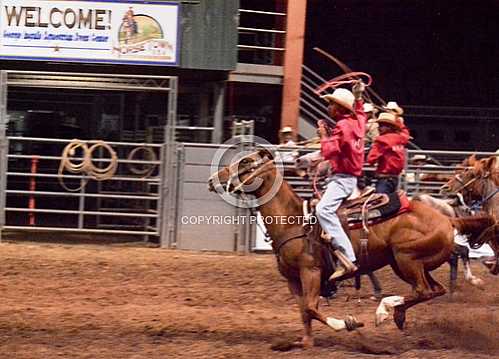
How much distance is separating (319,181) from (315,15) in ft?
52.2

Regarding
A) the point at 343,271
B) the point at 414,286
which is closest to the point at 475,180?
the point at 414,286

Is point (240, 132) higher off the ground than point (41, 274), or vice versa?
point (240, 132)

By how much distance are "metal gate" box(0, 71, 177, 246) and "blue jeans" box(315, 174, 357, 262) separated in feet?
23.4

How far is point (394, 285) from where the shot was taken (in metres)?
12.4

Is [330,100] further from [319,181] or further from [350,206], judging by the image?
[319,181]

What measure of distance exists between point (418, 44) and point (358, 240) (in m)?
18.4

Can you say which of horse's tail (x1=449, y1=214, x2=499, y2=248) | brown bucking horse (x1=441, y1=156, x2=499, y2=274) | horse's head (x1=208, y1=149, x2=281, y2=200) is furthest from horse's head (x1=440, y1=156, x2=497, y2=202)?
horse's head (x1=208, y1=149, x2=281, y2=200)

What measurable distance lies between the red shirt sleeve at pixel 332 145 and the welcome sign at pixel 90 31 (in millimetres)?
8453

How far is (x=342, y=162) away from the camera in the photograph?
838 cm

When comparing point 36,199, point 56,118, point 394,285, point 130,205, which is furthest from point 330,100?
point 56,118

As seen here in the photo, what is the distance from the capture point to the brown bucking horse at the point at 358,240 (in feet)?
27.8

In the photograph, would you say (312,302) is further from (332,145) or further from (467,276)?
(467,276)

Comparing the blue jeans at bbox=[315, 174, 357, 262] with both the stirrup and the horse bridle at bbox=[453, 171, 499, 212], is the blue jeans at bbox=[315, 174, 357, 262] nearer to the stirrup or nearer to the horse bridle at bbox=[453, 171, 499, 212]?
the stirrup

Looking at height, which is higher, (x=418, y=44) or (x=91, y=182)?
(x=418, y=44)
